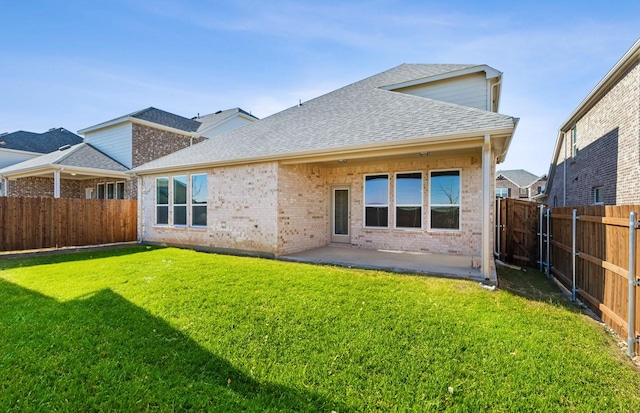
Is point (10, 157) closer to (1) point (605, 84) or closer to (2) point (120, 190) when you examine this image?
(2) point (120, 190)

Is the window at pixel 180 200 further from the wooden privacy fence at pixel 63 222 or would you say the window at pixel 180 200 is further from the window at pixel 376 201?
the window at pixel 376 201

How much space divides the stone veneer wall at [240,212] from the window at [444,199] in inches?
196

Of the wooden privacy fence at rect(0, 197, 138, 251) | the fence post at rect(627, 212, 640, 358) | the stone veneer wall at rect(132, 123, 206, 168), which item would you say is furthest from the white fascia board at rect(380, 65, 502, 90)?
the stone veneer wall at rect(132, 123, 206, 168)

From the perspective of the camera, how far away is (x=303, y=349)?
352 cm

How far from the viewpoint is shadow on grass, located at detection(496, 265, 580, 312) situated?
5.57 metres

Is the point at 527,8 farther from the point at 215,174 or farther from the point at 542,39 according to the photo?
the point at 215,174

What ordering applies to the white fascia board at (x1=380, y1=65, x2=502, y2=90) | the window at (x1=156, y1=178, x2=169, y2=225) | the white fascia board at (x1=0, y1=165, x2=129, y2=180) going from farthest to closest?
the white fascia board at (x1=0, y1=165, x2=129, y2=180)
the window at (x1=156, y1=178, x2=169, y2=225)
the white fascia board at (x1=380, y1=65, x2=502, y2=90)

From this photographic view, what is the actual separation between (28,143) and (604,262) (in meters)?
33.6

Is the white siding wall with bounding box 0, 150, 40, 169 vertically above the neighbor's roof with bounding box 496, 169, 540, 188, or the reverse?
the neighbor's roof with bounding box 496, 169, 540, 188

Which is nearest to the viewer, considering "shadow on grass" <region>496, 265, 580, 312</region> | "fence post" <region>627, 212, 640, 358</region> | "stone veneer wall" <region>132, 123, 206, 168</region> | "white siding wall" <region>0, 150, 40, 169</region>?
"fence post" <region>627, 212, 640, 358</region>

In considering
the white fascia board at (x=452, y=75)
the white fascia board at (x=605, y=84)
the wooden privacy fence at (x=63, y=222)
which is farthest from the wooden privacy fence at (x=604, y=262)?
the wooden privacy fence at (x=63, y=222)

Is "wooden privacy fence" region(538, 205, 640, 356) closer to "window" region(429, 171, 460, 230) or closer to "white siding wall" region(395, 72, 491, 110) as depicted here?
"window" region(429, 171, 460, 230)

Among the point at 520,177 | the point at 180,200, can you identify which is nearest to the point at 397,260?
the point at 180,200

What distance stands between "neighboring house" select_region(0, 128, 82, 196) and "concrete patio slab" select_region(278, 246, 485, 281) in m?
23.6
